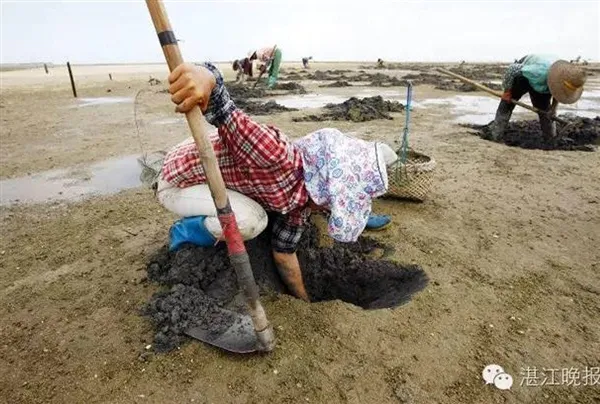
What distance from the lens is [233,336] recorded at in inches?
86.7

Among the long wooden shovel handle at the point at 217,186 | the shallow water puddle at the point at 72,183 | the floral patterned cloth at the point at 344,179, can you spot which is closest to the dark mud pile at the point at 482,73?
the shallow water puddle at the point at 72,183

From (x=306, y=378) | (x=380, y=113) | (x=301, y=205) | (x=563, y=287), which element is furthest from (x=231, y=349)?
(x=380, y=113)

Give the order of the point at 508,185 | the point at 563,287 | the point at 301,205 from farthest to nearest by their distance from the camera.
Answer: the point at 508,185
the point at 563,287
the point at 301,205

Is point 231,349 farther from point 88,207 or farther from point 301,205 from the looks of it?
point 88,207

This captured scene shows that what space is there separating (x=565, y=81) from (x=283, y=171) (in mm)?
5245

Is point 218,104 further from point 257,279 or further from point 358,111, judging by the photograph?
point 358,111

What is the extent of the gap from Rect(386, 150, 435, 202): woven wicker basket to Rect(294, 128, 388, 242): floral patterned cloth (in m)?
1.80

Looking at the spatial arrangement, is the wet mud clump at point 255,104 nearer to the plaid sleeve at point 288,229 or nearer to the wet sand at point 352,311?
the wet sand at point 352,311

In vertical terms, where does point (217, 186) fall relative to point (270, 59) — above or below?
above

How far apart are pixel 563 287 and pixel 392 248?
44.8 inches

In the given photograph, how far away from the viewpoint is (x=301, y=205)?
237cm

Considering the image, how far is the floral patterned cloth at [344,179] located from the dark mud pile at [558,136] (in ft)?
18.0
